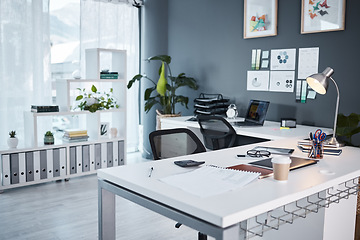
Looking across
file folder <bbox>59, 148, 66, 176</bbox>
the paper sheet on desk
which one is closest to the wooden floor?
file folder <bbox>59, 148, 66, 176</bbox>

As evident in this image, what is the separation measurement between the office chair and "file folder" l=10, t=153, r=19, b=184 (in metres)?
2.09

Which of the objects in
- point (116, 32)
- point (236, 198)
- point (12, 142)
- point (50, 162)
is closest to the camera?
point (236, 198)

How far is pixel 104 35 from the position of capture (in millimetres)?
5336

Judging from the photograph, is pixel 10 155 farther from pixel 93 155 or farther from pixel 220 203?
pixel 220 203

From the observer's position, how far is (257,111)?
13.0ft

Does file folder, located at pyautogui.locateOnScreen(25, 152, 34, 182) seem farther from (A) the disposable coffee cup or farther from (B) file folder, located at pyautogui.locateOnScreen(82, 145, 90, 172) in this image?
(A) the disposable coffee cup

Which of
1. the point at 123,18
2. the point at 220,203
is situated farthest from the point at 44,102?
the point at 220,203

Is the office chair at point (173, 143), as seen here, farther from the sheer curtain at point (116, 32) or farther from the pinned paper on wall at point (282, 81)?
the sheer curtain at point (116, 32)

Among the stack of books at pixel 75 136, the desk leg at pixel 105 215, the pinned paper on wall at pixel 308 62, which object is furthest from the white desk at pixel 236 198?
the stack of books at pixel 75 136

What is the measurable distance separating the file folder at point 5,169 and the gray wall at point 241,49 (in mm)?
2410

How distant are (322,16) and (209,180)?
8.99ft

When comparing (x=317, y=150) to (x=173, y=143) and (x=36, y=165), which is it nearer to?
(x=173, y=143)

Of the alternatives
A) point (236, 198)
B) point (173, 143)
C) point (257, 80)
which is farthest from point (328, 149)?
point (257, 80)

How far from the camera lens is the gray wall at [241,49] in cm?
364
